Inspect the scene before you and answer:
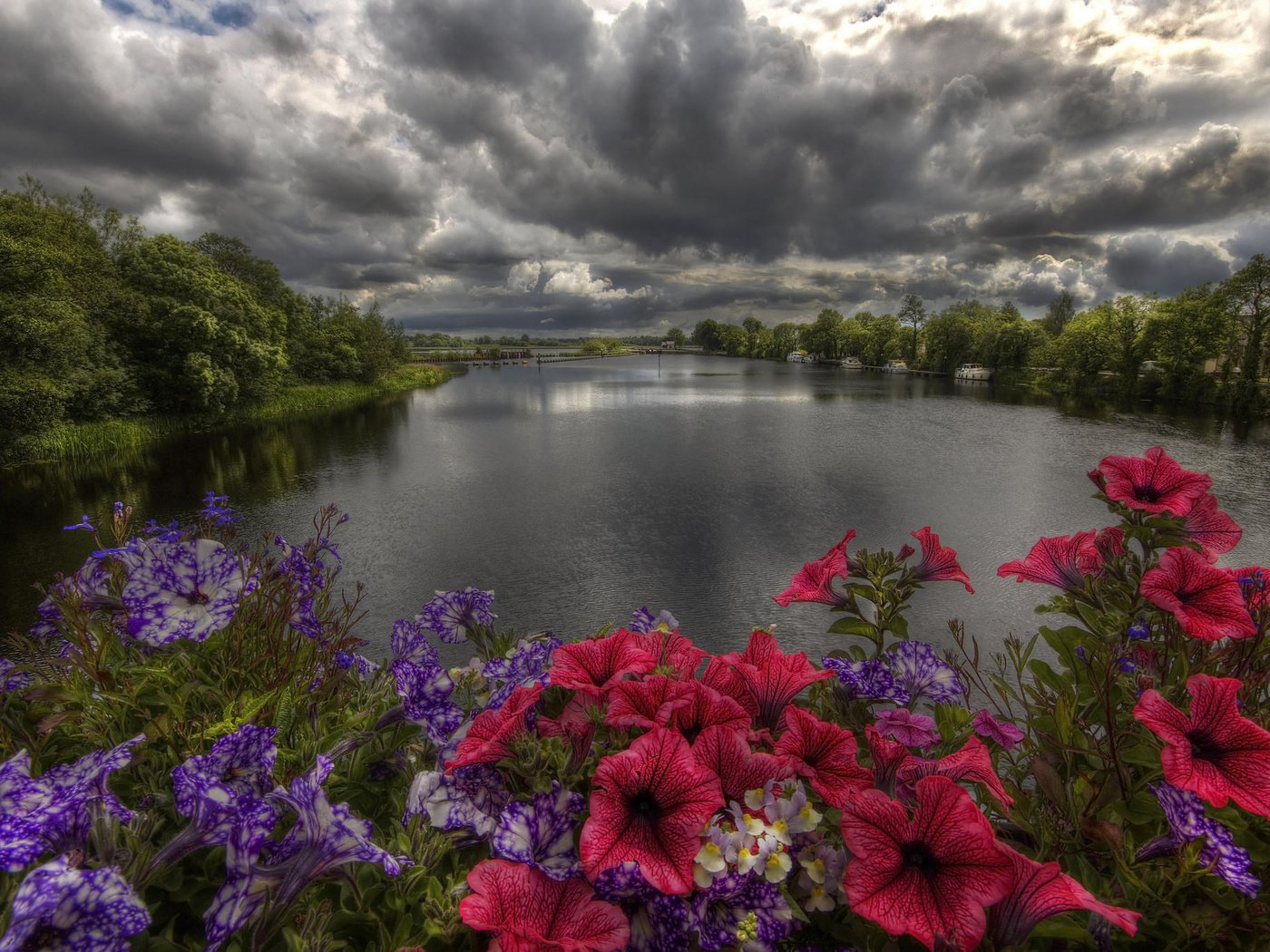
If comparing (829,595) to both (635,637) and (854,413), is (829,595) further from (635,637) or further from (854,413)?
(854,413)

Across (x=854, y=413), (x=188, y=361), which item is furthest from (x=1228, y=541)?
(x=854, y=413)

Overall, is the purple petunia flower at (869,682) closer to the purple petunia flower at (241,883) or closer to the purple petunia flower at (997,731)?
the purple petunia flower at (997,731)

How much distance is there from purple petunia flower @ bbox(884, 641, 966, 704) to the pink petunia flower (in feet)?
0.72

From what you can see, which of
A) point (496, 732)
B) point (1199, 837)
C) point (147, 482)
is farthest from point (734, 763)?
point (147, 482)

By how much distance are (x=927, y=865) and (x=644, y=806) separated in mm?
469

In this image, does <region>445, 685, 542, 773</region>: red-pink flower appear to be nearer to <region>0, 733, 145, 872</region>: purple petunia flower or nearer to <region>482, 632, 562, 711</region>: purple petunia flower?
<region>482, 632, 562, 711</region>: purple petunia flower

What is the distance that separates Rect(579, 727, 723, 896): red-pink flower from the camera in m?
0.90

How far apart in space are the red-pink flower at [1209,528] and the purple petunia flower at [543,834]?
1.84m

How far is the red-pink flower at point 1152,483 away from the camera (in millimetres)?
1580

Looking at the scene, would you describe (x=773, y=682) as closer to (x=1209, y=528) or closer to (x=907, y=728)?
(x=907, y=728)

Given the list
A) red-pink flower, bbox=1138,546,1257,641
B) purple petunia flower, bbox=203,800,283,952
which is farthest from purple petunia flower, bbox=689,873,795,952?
red-pink flower, bbox=1138,546,1257,641

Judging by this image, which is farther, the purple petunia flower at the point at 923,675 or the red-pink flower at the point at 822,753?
the purple petunia flower at the point at 923,675

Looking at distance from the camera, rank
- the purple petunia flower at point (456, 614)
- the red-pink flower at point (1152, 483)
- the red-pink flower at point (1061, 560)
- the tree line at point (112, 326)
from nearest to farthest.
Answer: the red-pink flower at point (1152, 483)
the red-pink flower at point (1061, 560)
the purple petunia flower at point (456, 614)
the tree line at point (112, 326)

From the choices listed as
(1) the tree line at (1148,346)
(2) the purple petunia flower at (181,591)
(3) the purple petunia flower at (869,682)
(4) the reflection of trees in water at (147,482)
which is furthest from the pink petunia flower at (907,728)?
(1) the tree line at (1148,346)
